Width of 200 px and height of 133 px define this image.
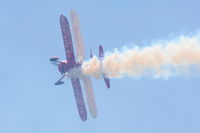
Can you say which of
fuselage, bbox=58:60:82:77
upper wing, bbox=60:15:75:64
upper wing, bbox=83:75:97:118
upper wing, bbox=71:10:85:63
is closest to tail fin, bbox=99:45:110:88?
upper wing, bbox=71:10:85:63

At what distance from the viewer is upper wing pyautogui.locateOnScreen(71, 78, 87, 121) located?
246 ft

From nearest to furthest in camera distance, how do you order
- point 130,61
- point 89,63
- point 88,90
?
point 130,61, point 89,63, point 88,90

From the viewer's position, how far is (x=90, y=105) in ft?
251

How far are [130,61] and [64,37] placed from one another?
383 inches

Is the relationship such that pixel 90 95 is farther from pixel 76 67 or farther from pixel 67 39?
pixel 67 39

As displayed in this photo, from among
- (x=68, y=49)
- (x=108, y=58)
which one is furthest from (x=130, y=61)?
(x=68, y=49)

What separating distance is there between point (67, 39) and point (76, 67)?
10.4ft

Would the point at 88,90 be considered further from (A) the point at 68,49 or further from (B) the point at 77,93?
(A) the point at 68,49

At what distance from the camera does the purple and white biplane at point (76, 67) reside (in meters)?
71.4

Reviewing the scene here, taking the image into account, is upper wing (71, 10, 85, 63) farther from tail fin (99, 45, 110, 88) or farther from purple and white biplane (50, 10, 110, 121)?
tail fin (99, 45, 110, 88)

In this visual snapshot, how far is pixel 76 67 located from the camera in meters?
71.6

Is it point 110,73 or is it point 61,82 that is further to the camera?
point 61,82

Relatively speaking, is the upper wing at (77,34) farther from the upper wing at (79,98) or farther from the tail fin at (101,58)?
the upper wing at (79,98)

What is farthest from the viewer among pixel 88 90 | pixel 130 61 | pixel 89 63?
→ pixel 88 90
